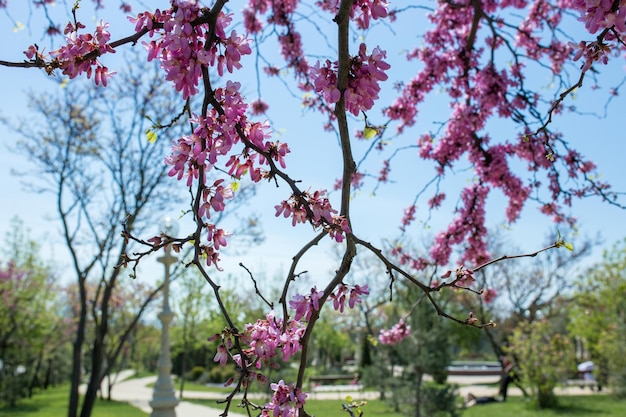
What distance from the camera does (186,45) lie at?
1.43 meters

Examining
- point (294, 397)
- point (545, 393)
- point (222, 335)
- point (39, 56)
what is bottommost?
point (545, 393)

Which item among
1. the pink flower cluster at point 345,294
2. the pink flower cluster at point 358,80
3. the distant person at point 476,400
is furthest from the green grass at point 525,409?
the pink flower cluster at point 358,80

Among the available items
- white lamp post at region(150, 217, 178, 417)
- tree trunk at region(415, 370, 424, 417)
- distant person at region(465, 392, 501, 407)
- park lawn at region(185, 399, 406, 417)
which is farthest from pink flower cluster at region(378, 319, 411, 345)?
distant person at region(465, 392, 501, 407)

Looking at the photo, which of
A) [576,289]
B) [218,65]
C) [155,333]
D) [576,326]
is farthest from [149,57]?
→ [155,333]

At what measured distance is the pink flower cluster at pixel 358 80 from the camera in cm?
149

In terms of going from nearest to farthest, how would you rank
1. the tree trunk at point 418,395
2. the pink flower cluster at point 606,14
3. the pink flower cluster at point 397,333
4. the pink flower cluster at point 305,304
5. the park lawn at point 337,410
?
the pink flower cluster at point 606,14 < the pink flower cluster at point 305,304 < the pink flower cluster at point 397,333 < the tree trunk at point 418,395 < the park lawn at point 337,410

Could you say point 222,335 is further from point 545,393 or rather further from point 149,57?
point 545,393

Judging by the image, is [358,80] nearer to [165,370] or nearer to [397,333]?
[397,333]

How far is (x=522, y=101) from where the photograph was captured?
4.66 meters

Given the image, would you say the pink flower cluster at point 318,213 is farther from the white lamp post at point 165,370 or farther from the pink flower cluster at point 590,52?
the white lamp post at point 165,370

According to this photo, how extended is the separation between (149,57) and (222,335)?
0.83 metres

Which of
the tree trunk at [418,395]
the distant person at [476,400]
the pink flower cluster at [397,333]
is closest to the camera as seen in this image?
the pink flower cluster at [397,333]

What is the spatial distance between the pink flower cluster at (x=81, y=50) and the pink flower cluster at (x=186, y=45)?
11 cm

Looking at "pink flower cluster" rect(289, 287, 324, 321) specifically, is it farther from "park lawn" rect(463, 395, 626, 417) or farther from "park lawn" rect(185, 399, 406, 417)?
"park lawn" rect(463, 395, 626, 417)
